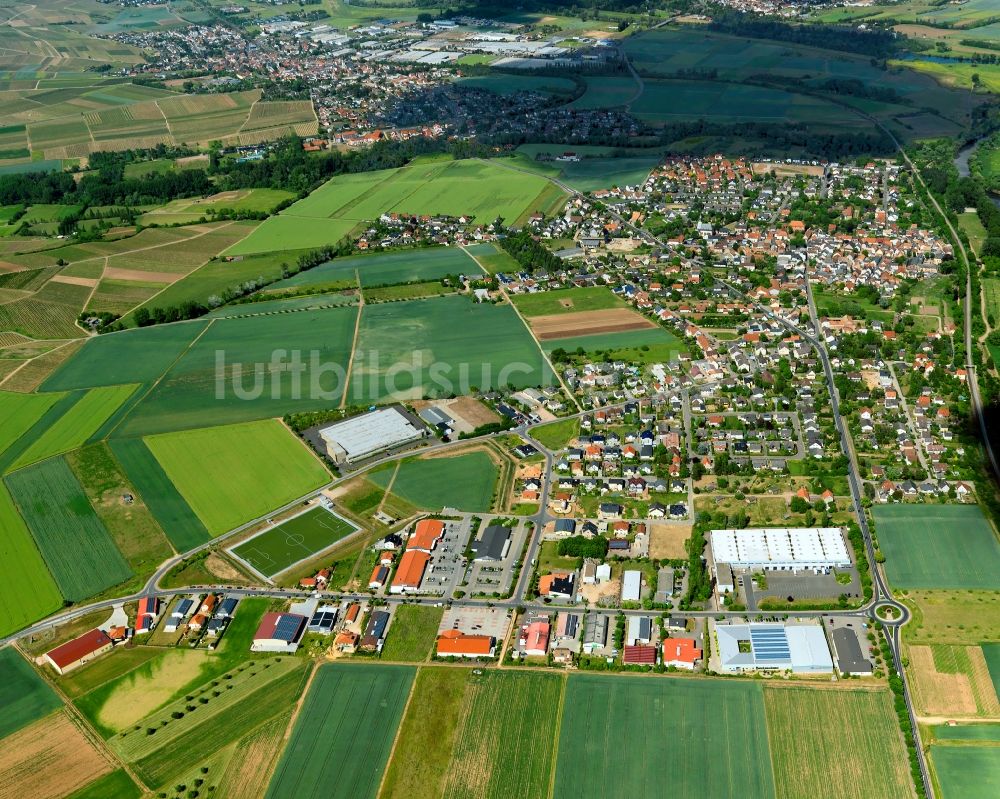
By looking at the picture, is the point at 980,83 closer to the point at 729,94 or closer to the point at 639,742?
the point at 729,94

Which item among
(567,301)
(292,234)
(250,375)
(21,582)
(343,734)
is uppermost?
(567,301)

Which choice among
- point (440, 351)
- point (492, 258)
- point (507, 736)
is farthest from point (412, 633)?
point (492, 258)

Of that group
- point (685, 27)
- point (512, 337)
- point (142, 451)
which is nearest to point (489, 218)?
point (512, 337)

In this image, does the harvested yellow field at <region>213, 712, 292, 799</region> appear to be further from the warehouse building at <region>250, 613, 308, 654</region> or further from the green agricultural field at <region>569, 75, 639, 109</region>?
the green agricultural field at <region>569, 75, 639, 109</region>

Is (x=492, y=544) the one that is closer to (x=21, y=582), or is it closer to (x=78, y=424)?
(x=21, y=582)

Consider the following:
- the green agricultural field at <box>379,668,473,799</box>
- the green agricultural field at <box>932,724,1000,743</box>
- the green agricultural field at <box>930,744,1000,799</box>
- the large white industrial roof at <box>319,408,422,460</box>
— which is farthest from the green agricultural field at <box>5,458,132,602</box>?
the green agricultural field at <box>932,724,1000,743</box>
